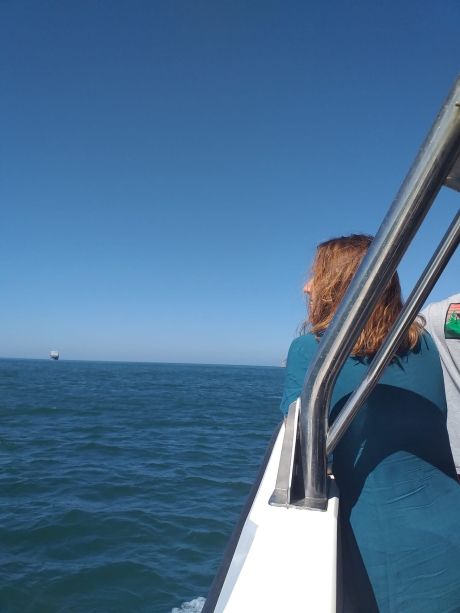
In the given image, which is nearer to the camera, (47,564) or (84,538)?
(47,564)

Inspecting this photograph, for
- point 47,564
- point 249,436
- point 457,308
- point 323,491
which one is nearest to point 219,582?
point 323,491

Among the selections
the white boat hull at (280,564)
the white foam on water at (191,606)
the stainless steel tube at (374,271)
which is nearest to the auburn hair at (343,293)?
the stainless steel tube at (374,271)

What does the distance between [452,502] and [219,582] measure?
0.61 metres

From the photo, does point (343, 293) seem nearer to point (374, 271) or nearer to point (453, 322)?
point (374, 271)

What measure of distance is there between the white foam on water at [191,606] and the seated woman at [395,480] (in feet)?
9.29

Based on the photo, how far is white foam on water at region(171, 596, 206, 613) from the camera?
342 centimetres

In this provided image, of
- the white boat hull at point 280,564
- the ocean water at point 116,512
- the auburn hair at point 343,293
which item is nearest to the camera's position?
the white boat hull at point 280,564

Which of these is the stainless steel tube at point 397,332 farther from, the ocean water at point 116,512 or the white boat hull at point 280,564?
the ocean water at point 116,512

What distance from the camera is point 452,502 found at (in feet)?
3.71

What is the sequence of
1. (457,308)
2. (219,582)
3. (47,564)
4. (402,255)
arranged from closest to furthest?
(402,255) → (219,582) → (457,308) → (47,564)

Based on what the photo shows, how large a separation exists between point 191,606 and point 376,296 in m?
3.61

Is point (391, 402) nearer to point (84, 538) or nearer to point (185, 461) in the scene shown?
point (84, 538)

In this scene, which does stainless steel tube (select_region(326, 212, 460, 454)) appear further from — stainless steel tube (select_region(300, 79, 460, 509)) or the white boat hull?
the white boat hull

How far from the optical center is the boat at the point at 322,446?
2.33ft
